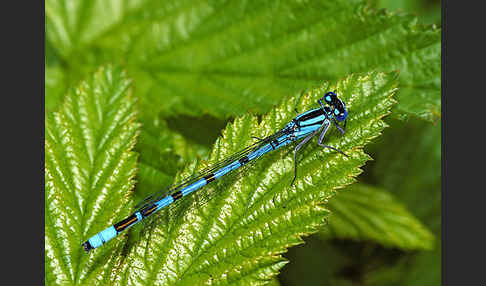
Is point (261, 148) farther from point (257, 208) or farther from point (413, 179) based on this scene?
point (413, 179)

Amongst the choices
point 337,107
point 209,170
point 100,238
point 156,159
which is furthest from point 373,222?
point 100,238

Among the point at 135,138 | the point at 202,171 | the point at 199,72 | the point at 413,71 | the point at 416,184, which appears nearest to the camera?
the point at 202,171

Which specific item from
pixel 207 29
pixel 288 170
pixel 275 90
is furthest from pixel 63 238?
pixel 207 29

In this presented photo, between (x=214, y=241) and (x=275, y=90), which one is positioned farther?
(x=275, y=90)

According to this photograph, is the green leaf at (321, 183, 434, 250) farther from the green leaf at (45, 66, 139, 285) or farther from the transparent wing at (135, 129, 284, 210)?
the green leaf at (45, 66, 139, 285)

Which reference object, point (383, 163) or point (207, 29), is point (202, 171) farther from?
point (383, 163)

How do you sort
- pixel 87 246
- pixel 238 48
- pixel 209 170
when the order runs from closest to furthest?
pixel 87 246, pixel 209 170, pixel 238 48
